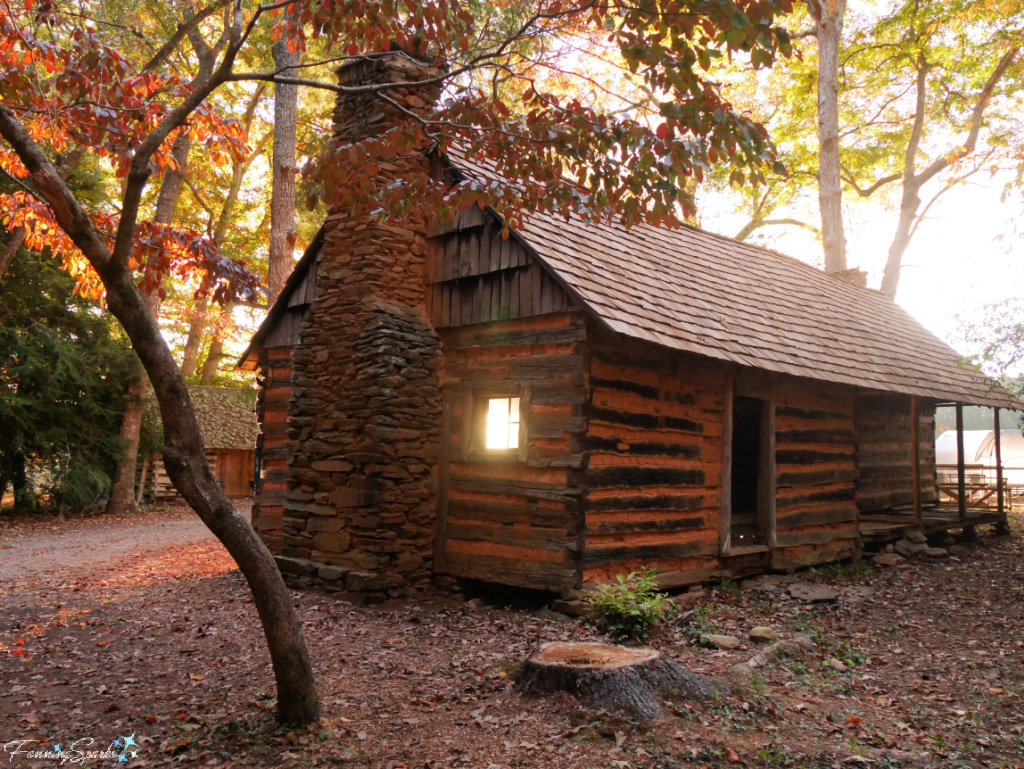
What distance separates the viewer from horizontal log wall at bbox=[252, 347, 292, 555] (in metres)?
10.7

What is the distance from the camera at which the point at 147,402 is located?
65.4ft

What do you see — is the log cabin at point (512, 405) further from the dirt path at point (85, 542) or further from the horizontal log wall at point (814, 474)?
the dirt path at point (85, 542)

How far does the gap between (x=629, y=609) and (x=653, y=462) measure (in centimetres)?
214

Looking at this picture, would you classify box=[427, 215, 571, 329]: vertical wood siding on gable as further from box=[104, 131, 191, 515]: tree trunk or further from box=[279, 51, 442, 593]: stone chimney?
box=[104, 131, 191, 515]: tree trunk

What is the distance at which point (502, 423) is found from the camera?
877 centimetres

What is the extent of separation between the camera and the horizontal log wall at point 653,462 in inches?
314

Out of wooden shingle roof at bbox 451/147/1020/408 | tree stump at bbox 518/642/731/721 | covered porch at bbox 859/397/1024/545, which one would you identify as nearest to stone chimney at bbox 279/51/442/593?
wooden shingle roof at bbox 451/147/1020/408

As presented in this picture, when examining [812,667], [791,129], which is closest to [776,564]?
[812,667]

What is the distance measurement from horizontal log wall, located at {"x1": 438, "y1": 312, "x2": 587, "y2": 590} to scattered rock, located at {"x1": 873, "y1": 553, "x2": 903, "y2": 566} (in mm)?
6855

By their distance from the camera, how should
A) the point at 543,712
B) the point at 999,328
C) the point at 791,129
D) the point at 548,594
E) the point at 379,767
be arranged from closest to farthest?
the point at 379,767 → the point at 543,712 → the point at 548,594 → the point at 999,328 → the point at 791,129

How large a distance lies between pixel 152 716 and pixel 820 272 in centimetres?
1625

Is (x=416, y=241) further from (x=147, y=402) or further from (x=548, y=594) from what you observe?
(x=147, y=402)

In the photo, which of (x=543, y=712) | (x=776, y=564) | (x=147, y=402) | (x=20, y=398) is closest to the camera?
(x=543, y=712)

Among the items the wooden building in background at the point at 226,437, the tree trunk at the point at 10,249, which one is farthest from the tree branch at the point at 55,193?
the wooden building in background at the point at 226,437
